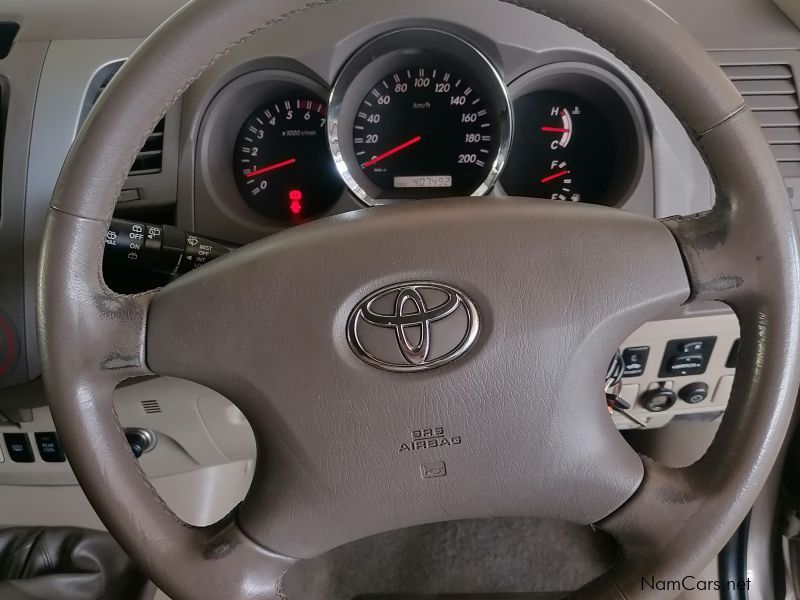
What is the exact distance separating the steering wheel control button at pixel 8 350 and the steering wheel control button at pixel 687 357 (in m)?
0.93

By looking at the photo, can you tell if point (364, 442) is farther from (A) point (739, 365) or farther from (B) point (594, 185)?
(B) point (594, 185)

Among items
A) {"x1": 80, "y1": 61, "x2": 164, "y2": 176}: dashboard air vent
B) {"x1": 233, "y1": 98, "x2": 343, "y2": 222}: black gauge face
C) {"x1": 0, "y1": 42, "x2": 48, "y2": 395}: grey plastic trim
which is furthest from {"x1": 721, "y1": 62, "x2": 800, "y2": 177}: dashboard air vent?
{"x1": 0, "y1": 42, "x2": 48, "y2": 395}: grey plastic trim

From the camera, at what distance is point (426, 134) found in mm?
1005

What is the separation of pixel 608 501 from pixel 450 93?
22.8 inches

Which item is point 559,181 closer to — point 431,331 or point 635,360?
point 635,360

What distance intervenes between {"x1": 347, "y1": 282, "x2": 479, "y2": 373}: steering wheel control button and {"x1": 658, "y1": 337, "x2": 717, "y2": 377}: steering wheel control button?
590mm

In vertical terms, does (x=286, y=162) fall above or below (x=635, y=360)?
above

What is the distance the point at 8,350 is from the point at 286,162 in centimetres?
45

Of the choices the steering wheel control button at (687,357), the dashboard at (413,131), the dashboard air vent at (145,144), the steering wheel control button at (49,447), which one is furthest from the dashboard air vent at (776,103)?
the steering wheel control button at (49,447)

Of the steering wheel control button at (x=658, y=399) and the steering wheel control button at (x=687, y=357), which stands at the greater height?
the steering wheel control button at (x=687, y=357)

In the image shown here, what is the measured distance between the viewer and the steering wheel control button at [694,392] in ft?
3.80

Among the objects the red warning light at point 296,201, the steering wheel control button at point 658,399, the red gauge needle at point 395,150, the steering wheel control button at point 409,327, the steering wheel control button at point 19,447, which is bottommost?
the steering wheel control button at point 19,447

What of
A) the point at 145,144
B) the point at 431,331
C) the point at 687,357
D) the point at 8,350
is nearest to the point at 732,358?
the point at 687,357

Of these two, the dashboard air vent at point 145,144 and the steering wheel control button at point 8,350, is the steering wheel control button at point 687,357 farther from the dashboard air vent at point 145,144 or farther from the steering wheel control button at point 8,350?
the steering wheel control button at point 8,350
